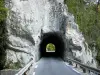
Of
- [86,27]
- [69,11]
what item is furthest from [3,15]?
[86,27]

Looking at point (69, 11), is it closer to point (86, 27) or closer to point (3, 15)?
point (86, 27)

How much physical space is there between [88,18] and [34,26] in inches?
346

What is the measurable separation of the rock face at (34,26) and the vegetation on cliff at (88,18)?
1500mm

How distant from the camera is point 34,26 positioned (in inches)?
982

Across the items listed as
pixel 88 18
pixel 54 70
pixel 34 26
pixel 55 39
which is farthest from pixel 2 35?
pixel 55 39

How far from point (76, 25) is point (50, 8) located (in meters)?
3.97

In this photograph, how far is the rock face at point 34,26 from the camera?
2353 centimetres

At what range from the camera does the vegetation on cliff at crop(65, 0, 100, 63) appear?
27.8m

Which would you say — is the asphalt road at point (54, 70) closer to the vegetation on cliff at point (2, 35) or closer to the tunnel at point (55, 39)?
the vegetation on cliff at point (2, 35)

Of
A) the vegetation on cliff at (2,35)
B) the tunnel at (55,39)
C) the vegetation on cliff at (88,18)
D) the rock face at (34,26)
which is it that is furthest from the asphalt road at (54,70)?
the vegetation on cliff at (88,18)

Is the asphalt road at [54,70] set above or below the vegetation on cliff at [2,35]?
below

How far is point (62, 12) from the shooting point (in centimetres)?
2680

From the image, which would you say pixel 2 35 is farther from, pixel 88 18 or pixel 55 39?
pixel 55 39

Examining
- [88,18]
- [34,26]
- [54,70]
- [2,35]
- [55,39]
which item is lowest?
[54,70]
